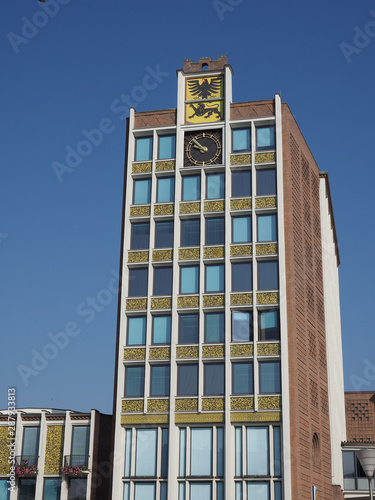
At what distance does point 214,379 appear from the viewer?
50.2 metres

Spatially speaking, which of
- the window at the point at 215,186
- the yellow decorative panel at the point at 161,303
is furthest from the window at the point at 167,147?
the yellow decorative panel at the point at 161,303

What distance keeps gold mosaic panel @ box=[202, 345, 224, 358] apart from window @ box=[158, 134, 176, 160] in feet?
49.1

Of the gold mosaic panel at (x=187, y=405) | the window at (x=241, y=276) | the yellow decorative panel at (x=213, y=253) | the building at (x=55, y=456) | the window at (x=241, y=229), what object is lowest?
the building at (x=55, y=456)

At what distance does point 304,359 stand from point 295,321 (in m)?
3.58

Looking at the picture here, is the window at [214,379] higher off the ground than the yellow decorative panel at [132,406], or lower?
higher

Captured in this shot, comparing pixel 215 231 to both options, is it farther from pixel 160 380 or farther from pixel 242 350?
pixel 160 380

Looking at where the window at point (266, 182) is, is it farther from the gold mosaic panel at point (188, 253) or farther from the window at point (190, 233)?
the gold mosaic panel at point (188, 253)

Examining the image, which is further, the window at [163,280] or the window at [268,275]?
the window at [163,280]

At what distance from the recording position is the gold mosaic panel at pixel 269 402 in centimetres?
4853

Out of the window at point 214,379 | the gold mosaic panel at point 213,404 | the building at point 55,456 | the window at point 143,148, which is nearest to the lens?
the gold mosaic panel at point 213,404

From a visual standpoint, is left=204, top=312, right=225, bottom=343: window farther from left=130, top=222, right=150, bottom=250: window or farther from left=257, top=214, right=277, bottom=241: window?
left=130, top=222, right=150, bottom=250: window

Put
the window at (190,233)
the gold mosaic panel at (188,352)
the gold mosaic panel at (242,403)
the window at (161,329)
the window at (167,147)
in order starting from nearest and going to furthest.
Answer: the gold mosaic panel at (242,403) < the gold mosaic panel at (188,352) < the window at (161,329) < the window at (190,233) < the window at (167,147)

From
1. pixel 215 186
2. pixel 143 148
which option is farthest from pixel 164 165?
pixel 215 186

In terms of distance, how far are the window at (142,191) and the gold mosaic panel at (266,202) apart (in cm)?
820
